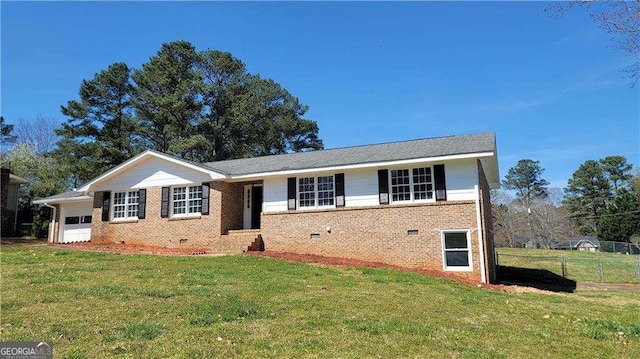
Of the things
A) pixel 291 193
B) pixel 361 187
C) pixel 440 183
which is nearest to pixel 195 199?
pixel 291 193

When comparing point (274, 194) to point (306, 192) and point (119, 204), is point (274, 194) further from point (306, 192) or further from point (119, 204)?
point (119, 204)

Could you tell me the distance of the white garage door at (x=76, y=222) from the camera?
80.0ft

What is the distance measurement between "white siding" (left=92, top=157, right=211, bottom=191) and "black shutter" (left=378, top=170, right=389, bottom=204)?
7826mm

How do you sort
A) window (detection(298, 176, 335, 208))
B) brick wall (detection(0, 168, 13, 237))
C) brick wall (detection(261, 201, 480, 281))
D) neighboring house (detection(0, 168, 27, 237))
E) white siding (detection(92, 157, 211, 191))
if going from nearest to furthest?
brick wall (detection(261, 201, 480, 281)) < window (detection(298, 176, 335, 208)) < white siding (detection(92, 157, 211, 191)) < brick wall (detection(0, 168, 13, 237)) < neighboring house (detection(0, 168, 27, 237))

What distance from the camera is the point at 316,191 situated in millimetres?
18016

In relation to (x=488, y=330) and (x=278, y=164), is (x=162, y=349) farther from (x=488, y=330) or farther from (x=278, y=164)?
(x=278, y=164)

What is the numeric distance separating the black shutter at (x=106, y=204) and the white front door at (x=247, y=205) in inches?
275

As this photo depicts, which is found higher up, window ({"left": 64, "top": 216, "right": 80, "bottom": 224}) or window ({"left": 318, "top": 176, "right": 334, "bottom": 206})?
window ({"left": 318, "top": 176, "right": 334, "bottom": 206})

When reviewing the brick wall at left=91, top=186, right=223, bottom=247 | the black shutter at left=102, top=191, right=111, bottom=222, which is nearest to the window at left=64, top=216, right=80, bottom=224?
the brick wall at left=91, top=186, right=223, bottom=247

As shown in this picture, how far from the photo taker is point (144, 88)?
38.4 metres

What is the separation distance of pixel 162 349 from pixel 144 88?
37.3 meters

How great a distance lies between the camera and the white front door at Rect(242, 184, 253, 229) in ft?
66.3

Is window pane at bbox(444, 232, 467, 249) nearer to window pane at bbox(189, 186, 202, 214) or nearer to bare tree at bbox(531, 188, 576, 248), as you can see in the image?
window pane at bbox(189, 186, 202, 214)

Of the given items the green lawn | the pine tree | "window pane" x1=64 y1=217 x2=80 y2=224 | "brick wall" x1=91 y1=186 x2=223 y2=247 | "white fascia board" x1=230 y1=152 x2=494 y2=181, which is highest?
the pine tree
